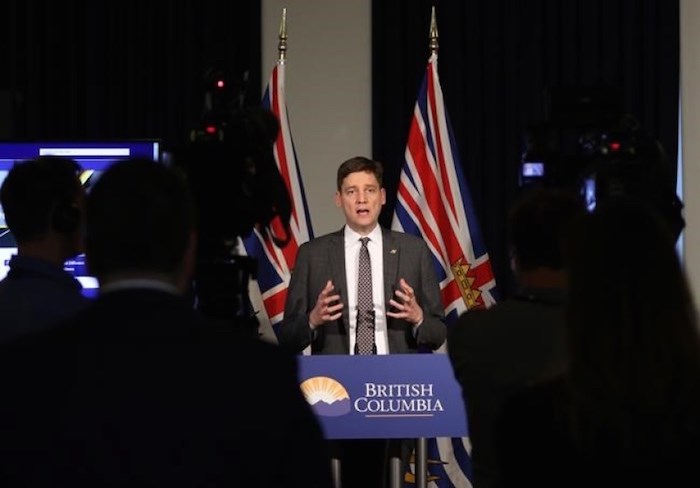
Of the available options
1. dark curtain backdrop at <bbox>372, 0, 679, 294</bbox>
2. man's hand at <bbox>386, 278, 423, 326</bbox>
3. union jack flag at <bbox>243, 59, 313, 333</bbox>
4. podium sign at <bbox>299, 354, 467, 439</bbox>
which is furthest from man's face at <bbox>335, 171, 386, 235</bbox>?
dark curtain backdrop at <bbox>372, 0, 679, 294</bbox>

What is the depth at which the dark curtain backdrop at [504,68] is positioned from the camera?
635 cm

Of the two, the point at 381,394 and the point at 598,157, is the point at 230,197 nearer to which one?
the point at 598,157

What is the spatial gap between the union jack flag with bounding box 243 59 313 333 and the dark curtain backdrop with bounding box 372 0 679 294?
57 centimetres

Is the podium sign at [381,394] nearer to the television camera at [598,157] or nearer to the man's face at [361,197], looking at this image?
the man's face at [361,197]

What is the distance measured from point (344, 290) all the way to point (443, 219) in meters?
1.12

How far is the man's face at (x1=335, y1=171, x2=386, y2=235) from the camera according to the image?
505 cm

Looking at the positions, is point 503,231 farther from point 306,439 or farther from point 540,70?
point 306,439

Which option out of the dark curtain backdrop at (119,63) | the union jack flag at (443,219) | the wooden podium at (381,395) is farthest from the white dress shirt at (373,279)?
the dark curtain backdrop at (119,63)

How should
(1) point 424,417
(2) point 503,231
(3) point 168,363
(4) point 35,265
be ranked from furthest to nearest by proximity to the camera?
(2) point 503,231 → (1) point 424,417 → (4) point 35,265 → (3) point 168,363

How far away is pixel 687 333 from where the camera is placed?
1605 millimetres

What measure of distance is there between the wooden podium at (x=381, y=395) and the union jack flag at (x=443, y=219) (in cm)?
146

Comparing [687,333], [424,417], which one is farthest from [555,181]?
[424,417]

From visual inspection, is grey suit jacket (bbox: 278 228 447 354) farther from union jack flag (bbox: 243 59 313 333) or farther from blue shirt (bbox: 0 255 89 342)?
blue shirt (bbox: 0 255 89 342)

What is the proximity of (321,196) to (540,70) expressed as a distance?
1.26 meters
